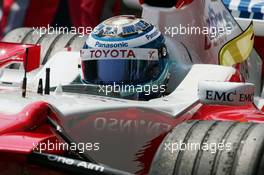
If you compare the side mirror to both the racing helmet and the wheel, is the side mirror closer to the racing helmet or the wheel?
the wheel

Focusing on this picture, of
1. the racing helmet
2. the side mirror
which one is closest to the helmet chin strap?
the racing helmet

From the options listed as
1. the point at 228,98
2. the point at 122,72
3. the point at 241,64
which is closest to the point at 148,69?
the point at 122,72

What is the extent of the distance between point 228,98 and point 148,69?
492 mm

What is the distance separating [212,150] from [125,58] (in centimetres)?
80

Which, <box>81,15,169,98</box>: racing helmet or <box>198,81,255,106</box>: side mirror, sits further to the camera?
<box>81,15,169,98</box>: racing helmet

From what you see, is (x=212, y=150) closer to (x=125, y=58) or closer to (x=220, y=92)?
(x=220, y=92)

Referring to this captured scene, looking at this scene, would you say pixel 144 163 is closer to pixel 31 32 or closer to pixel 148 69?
pixel 148 69

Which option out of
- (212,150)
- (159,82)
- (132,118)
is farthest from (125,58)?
(212,150)

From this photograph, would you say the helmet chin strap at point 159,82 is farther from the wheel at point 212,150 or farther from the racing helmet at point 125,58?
the wheel at point 212,150

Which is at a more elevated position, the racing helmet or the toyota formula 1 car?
the racing helmet

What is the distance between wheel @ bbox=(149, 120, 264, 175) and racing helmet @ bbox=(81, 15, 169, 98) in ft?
1.68

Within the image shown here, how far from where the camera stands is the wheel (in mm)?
3484

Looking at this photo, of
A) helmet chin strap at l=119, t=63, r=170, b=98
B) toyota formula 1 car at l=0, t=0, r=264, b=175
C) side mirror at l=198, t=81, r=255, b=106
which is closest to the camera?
toyota formula 1 car at l=0, t=0, r=264, b=175

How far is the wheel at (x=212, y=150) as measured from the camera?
3484 mm
